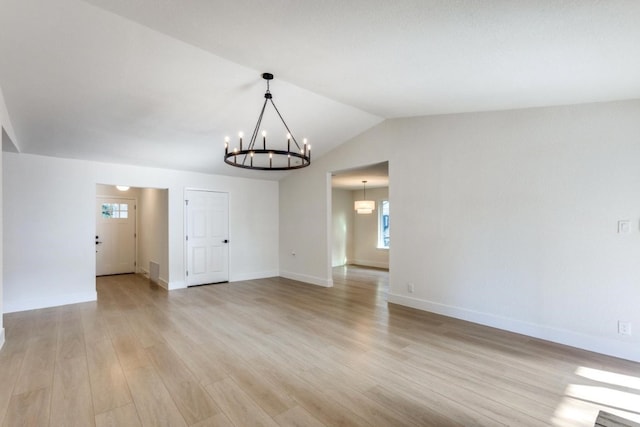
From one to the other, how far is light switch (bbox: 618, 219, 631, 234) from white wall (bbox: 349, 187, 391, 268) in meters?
6.17

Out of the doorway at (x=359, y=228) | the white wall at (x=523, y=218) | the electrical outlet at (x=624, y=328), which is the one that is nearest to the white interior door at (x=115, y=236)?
the doorway at (x=359, y=228)

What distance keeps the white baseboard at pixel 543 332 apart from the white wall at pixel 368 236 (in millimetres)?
4594

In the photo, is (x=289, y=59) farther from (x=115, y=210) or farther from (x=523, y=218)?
(x=115, y=210)

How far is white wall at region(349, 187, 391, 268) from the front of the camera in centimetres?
921

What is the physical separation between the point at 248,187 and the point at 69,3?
516 centimetres

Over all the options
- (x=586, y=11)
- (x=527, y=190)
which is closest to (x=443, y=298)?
(x=527, y=190)

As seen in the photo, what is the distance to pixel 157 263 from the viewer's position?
6.81m

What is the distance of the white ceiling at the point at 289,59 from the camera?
1992 millimetres

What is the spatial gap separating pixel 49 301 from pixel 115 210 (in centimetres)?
361

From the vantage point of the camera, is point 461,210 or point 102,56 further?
point 461,210

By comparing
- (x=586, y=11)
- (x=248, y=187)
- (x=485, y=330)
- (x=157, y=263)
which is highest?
(x=586, y=11)

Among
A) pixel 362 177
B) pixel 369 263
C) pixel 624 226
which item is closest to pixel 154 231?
pixel 362 177

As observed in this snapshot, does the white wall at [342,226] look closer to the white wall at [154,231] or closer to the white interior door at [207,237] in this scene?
the white interior door at [207,237]

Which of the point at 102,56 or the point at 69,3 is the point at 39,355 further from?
the point at 69,3
